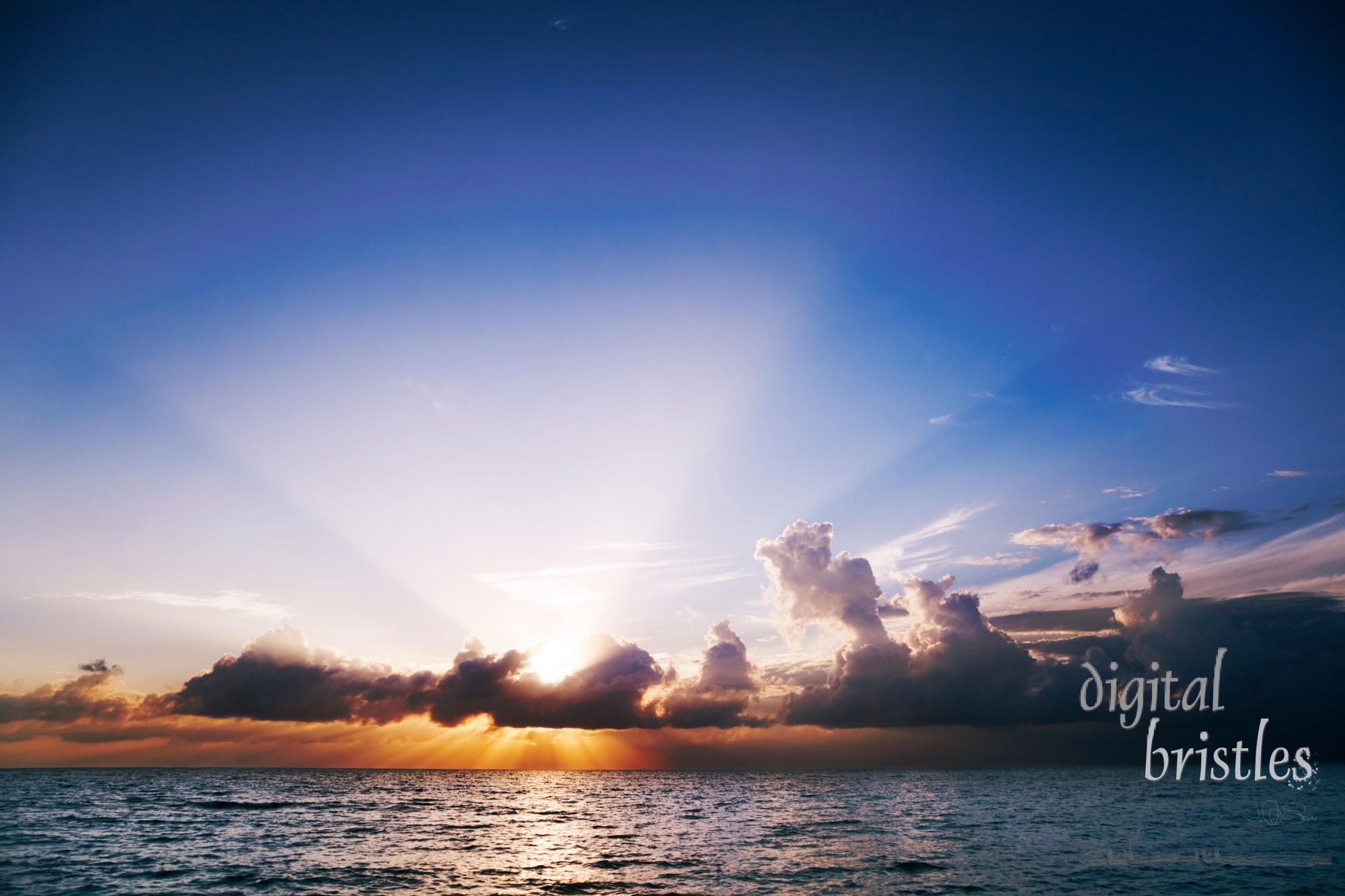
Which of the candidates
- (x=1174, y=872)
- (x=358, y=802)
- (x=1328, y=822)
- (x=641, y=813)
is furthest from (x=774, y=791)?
(x=1174, y=872)

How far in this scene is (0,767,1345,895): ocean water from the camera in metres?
47.0

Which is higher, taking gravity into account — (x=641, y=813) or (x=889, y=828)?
(x=889, y=828)

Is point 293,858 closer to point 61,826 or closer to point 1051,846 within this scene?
point 61,826

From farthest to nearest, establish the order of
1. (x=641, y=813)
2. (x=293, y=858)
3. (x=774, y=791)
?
(x=774, y=791)
(x=641, y=813)
(x=293, y=858)

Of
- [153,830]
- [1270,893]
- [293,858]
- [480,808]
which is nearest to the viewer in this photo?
[1270,893]

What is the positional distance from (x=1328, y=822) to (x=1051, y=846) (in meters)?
46.5

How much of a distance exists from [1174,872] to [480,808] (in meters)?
102

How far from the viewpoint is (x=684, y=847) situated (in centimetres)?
6456

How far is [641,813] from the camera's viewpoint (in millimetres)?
105438

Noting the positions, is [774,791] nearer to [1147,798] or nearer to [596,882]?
[1147,798]

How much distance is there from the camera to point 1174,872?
4922 centimetres

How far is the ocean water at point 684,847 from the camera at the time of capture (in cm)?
4697

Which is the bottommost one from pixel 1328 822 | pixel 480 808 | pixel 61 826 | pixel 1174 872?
pixel 480 808

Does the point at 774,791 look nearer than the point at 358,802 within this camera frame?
No
